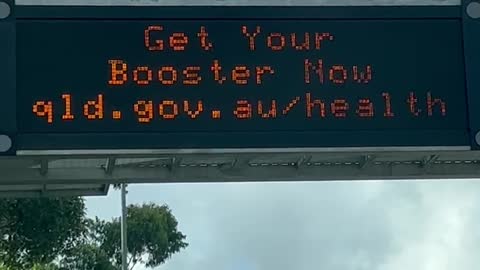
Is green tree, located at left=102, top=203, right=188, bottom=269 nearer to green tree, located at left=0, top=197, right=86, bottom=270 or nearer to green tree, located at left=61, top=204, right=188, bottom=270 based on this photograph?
green tree, located at left=61, top=204, right=188, bottom=270

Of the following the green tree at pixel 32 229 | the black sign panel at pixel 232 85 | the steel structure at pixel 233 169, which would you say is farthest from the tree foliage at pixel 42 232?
the black sign panel at pixel 232 85

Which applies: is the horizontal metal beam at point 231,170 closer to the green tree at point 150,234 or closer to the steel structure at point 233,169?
the steel structure at point 233,169

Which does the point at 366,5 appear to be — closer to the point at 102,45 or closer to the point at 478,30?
the point at 478,30

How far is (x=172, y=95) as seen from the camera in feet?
33.5

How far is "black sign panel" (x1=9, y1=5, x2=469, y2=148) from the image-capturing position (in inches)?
401

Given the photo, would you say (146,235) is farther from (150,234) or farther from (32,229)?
(32,229)

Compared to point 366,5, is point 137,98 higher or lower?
lower

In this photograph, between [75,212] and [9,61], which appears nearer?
[9,61]

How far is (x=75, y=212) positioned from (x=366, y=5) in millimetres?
16990

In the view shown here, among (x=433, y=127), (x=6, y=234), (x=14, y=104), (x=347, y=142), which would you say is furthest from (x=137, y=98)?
(x=6, y=234)

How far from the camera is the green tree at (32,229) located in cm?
2600

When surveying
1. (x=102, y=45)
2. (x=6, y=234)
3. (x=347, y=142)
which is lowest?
(x=347, y=142)

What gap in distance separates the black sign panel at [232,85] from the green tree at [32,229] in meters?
15.8

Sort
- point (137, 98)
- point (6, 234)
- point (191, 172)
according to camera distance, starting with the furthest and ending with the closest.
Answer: point (6, 234)
point (191, 172)
point (137, 98)
